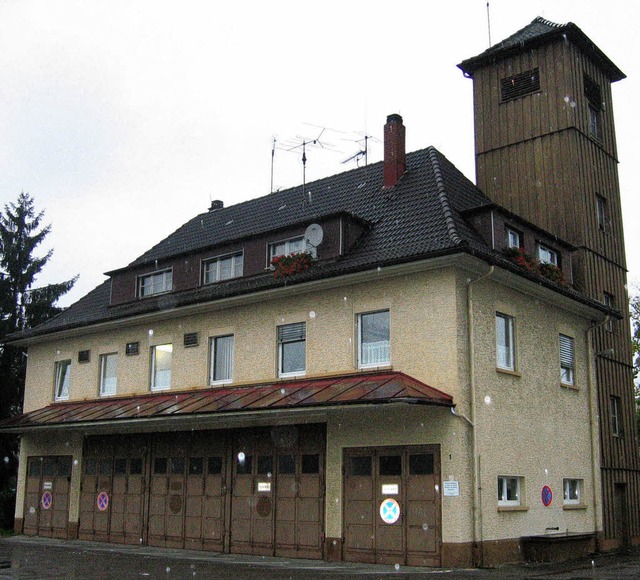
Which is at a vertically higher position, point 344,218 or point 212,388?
point 344,218

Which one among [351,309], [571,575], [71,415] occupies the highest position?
[351,309]

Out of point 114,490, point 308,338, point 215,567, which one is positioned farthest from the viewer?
point 114,490

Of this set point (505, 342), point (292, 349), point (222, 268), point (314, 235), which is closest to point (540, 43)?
point (314, 235)

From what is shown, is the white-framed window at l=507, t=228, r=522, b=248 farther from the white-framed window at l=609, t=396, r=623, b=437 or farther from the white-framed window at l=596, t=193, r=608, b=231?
the white-framed window at l=609, t=396, r=623, b=437

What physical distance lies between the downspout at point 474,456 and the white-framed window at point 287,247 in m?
5.10

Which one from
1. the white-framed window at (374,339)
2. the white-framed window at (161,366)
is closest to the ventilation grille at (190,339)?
the white-framed window at (161,366)

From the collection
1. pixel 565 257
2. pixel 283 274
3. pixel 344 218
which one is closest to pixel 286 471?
pixel 283 274

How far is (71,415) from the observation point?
22219 millimetres

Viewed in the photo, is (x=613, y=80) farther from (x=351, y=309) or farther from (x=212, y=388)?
(x=212, y=388)

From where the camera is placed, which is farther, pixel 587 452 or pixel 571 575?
pixel 587 452

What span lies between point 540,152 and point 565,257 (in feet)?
11.8

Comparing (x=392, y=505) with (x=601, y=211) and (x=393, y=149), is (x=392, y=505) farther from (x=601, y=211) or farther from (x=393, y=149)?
(x=601, y=211)

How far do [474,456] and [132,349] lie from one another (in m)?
11.0

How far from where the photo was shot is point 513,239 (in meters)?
20.3
